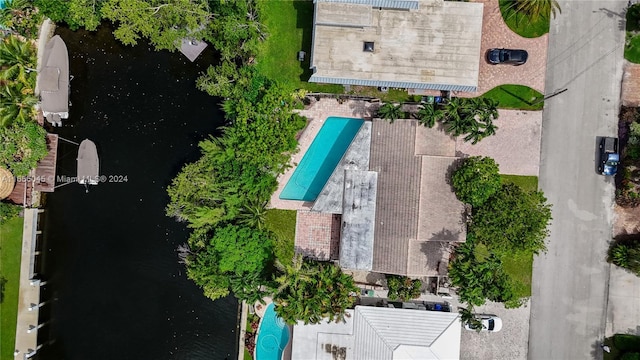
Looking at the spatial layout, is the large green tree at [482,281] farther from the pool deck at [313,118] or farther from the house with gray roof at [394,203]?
the pool deck at [313,118]

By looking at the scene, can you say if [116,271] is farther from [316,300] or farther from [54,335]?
[316,300]

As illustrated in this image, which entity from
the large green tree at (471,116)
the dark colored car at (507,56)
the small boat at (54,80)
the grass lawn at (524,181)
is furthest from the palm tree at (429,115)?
the small boat at (54,80)

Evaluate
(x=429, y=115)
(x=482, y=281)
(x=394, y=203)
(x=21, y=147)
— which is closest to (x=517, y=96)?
(x=429, y=115)

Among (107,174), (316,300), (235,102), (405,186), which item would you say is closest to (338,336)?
(316,300)

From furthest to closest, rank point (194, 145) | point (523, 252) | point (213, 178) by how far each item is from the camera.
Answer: point (194, 145) < point (213, 178) < point (523, 252)

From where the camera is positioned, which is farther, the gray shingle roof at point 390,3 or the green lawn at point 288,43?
the green lawn at point 288,43

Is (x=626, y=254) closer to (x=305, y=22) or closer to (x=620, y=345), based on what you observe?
(x=620, y=345)
